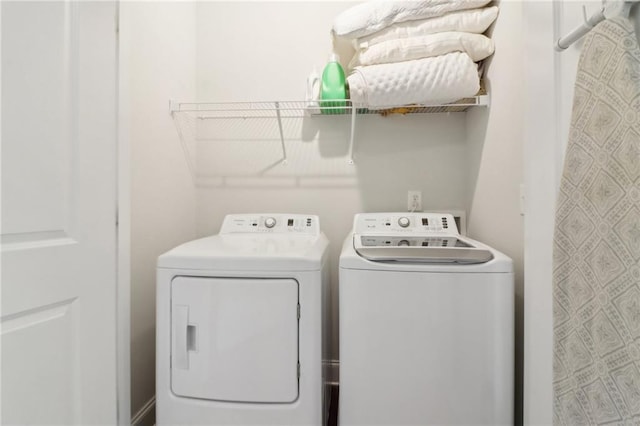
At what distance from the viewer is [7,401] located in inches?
34.4

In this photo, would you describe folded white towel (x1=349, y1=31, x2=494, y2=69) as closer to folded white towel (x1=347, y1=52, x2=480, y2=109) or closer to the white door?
folded white towel (x1=347, y1=52, x2=480, y2=109)

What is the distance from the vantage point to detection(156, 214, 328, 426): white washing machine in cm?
120

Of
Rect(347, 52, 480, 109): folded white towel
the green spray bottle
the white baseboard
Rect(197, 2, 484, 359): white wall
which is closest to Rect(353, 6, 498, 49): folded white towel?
Rect(347, 52, 480, 109): folded white towel

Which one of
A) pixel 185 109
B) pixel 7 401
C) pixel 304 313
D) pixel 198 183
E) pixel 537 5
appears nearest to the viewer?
pixel 7 401

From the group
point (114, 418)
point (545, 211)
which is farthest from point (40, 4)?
point (545, 211)

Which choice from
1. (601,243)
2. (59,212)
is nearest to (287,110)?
(59,212)

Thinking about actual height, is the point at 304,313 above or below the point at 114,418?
above

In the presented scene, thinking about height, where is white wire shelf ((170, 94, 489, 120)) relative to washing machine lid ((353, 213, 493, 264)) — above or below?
above

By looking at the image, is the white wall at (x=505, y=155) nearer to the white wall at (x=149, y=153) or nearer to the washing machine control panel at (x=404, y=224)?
the washing machine control panel at (x=404, y=224)

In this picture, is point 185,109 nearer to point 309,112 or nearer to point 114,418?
point 309,112

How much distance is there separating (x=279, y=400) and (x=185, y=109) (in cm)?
171

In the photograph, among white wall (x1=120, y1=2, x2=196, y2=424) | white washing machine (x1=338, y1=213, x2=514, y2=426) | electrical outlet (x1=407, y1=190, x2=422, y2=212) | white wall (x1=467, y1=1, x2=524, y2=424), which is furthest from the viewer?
electrical outlet (x1=407, y1=190, x2=422, y2=212)

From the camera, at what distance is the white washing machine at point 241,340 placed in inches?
47.3

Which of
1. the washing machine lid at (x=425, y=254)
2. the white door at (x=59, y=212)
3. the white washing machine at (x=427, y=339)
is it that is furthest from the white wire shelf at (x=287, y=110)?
the white washing machine at (x=427, y=339)
